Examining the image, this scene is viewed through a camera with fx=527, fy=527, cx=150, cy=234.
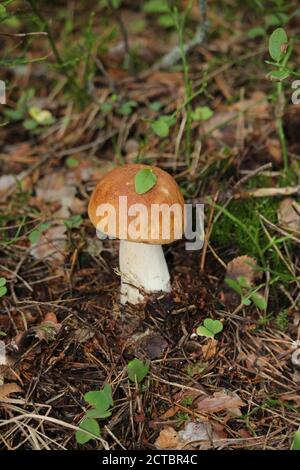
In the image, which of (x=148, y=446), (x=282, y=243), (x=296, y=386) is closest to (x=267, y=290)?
(x=282, y=243)

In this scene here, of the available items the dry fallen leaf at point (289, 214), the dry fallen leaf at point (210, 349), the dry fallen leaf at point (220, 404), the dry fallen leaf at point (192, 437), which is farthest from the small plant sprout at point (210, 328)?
the dry fallen leaf at point (289, 214)

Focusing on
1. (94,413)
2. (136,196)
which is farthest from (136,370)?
(136,196)

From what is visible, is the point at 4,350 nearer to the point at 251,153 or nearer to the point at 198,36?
the point at 251,153

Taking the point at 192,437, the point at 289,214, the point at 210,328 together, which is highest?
the point at 289,214

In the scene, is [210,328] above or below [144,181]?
below

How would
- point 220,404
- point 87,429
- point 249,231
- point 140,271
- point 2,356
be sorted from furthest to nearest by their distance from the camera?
point 249,231, point 140,271, point 2,356, point 220,404, point 87,429

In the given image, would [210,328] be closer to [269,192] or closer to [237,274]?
[237,274]
